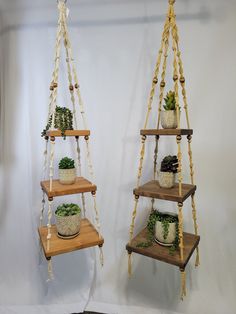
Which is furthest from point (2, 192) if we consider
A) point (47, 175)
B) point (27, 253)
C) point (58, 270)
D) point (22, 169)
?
point (58, 270)

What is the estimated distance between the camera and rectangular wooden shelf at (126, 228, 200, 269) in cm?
115

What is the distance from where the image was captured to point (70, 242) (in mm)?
1218

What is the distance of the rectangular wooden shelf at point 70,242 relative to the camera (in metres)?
1.16

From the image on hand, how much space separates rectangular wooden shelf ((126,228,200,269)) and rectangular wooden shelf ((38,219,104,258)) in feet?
0.63

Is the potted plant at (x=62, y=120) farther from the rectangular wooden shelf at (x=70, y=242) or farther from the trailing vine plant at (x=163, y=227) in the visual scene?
the trailing vine plant at (x=163, y=227)

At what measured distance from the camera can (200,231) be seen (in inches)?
63.9

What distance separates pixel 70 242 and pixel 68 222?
0.31 ft

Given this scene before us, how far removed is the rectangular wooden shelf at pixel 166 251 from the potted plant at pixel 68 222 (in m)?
0.30

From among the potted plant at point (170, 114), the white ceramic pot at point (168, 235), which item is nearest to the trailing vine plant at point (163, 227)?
the white ceramic pot at point (168, 235)

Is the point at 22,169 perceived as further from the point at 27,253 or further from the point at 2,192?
the point at 27,253

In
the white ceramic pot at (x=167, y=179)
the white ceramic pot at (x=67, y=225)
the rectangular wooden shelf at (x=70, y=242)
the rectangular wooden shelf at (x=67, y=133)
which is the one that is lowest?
the rectangular wooden shelf at (x=70, y=242)

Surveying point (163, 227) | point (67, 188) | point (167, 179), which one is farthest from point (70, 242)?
point (167, 179)

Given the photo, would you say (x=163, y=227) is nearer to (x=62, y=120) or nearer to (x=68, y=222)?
(x=68, y=222)

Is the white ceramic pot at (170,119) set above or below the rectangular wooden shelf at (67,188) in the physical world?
above
